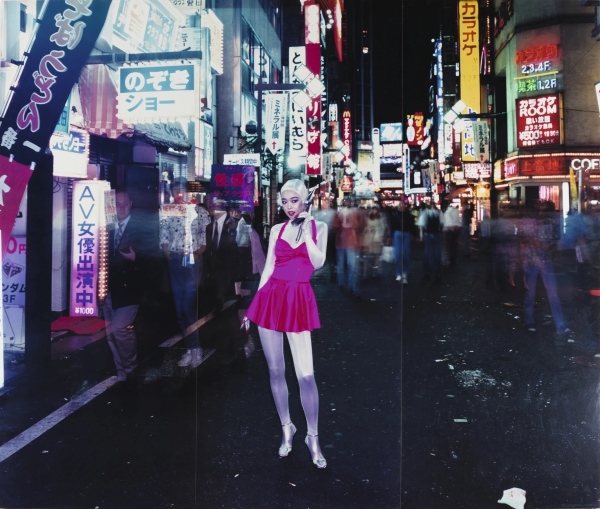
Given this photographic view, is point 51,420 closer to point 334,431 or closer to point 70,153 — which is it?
point 334,431

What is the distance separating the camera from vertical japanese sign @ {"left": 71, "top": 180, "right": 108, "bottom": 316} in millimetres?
7582

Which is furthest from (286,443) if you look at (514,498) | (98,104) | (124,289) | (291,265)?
(98,104)

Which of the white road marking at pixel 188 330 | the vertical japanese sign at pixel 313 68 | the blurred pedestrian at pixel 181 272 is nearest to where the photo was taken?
the blurred pedestrian at pixel 181 272

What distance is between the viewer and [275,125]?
14359 millimetres

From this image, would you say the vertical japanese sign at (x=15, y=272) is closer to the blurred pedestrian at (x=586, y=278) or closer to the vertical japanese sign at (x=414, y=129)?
the blurred pedestrian at (x=586, y=278)

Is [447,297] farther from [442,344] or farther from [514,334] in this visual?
[442,344]

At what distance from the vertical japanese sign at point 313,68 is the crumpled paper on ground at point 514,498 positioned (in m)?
13.4

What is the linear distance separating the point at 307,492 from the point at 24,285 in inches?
164

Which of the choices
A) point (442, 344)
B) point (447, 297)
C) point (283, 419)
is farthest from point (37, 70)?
point (447, 297)

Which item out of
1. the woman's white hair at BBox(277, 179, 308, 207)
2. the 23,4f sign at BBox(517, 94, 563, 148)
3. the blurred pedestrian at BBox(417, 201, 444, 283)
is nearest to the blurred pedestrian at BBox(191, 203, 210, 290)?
the woman's white hair at BBox(277, 179, 308, 207)

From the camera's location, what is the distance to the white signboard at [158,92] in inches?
259

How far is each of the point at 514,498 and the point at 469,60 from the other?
87.6ft

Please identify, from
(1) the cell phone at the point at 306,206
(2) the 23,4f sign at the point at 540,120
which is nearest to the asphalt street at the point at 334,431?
(1) the cell phone at the point at 306,206

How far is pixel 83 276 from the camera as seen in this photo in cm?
768
